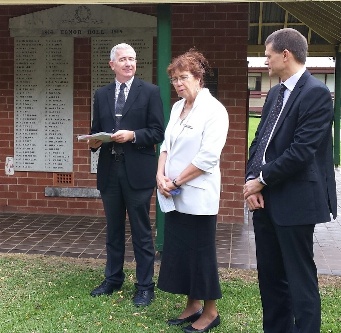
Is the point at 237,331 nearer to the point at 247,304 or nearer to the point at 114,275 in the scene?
the point at 247,304

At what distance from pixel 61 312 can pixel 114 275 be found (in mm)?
574

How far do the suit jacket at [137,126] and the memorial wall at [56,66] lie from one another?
9.94 feet

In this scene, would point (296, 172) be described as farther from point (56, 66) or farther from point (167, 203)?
point (56, 66)

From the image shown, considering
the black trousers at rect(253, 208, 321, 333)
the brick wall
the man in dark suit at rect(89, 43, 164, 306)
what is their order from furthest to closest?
1. the brick wall
2. the man in dark suit at rect(89, 43, 164, 306)
3. the black trousers at rect(253, 208, 321, 333)

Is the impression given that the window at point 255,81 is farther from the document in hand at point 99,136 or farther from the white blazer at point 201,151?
the white blazer at point 201,151

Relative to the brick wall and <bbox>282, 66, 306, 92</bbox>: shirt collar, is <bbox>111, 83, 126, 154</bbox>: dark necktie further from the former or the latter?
the brick wall

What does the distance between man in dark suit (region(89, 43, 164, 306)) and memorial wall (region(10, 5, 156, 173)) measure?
304 cm

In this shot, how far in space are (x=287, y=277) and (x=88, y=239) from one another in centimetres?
366

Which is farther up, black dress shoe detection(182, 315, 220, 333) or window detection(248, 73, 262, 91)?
window detection(248, 73, 262, 91)

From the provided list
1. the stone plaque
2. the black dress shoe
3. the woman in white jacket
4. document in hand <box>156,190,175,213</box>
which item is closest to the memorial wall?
the stone plaque

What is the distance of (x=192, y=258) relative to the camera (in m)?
4.06

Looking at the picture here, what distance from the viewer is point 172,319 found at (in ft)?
14.1

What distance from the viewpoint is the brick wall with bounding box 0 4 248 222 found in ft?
24.6

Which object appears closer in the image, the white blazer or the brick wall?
the white blazer
